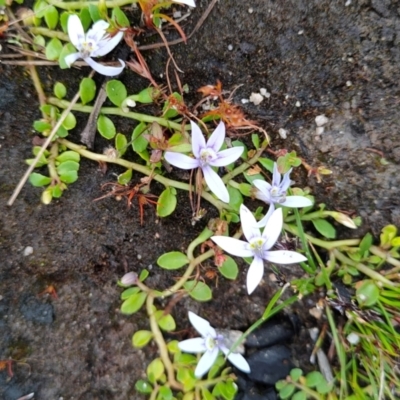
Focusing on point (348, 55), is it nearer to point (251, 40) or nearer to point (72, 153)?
point (251, 40)

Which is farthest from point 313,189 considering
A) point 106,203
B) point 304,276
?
point 106,203

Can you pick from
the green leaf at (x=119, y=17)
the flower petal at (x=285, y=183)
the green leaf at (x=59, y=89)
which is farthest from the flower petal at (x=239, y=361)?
the green leaf at (x=119, y=17)

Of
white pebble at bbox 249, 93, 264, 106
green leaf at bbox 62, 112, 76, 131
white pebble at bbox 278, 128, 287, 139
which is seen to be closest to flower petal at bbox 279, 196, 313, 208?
white pebble at bbox 278, 128, 287, 139

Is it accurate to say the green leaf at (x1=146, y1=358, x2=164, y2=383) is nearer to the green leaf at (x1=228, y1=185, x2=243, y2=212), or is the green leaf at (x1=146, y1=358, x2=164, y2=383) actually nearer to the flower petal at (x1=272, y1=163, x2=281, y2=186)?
the green leaf at (x1=228, y1=185, x2=243, y2=212)

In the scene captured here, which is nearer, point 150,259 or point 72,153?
point 72,153

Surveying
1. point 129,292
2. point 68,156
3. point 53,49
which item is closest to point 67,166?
point 68,156

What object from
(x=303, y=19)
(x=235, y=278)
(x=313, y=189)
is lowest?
(x=235, y=278)
